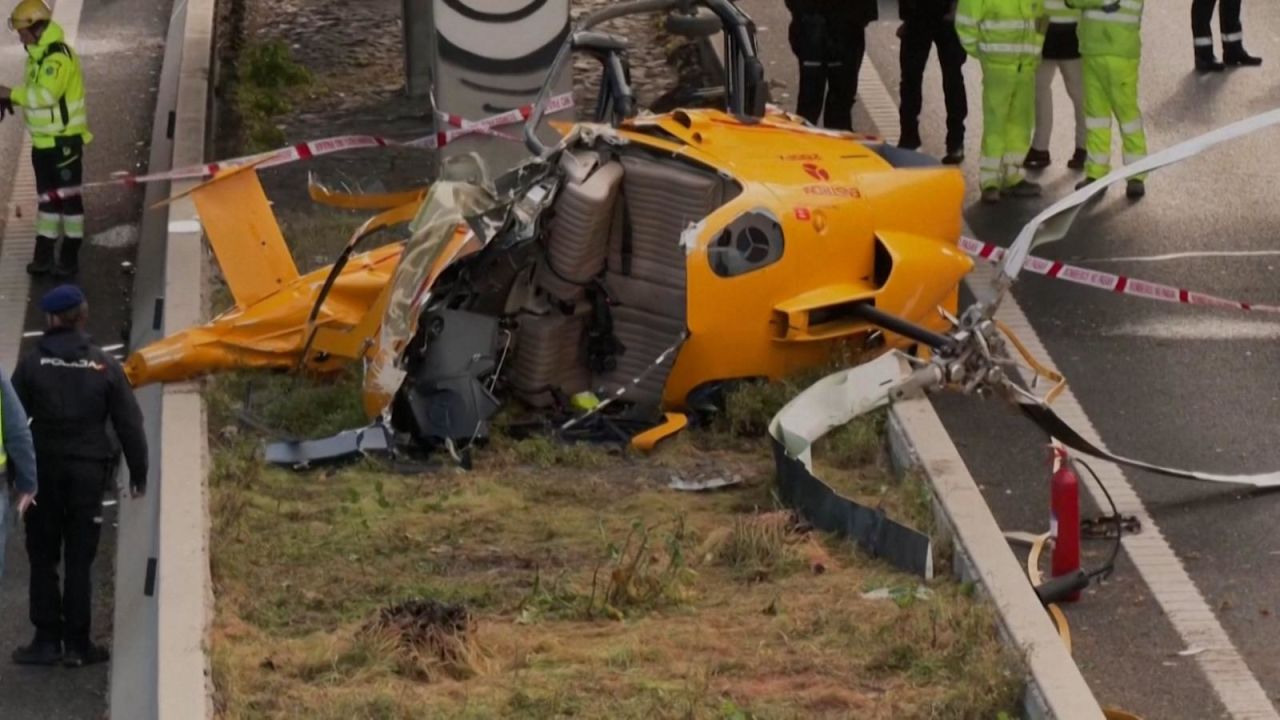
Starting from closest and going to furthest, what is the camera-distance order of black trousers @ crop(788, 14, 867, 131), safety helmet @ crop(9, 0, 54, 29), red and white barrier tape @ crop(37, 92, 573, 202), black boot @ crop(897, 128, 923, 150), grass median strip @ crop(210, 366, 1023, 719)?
1. grass median strip @ crop(210, 366, 1023, 719)
2. red and white barrier tape @ crop(37, 92, 573, 202)
3. safety helmet @ crop(9, 0, 54, 29)
4. black trousers @ crop(788, 14, 867, 131)
5. black boot @ crop(897, 128, 923, 150)

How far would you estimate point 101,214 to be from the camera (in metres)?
15.8

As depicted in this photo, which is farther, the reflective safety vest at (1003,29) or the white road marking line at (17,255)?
the reflective safety vest at (1003,29)

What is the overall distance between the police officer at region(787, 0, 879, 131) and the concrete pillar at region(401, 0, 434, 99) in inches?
128

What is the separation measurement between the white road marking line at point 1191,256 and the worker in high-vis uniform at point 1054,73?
5.06 ft

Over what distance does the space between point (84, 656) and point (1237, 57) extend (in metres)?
10.6

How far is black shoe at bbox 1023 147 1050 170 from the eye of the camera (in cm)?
1535

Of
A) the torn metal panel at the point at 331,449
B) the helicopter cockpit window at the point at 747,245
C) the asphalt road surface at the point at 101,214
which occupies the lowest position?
the asphalt road surface at the point at 101,214

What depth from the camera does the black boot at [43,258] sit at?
1448 cm

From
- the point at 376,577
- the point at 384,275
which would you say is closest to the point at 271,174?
the point at 384,275

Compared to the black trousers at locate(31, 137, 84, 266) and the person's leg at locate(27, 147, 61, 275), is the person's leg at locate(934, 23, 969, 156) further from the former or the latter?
the person's leg at locate(27, 147, 61, 275)

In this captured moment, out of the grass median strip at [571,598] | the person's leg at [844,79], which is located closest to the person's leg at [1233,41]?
the person's leg at [844,79]

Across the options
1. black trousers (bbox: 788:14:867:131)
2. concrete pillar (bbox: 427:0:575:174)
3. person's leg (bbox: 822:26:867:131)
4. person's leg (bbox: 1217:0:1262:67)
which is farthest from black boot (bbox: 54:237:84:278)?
person's leg (bbox: 1217:0:1262:67)

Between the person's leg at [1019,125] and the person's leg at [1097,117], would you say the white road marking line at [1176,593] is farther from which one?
the person's leg at [1019,125]

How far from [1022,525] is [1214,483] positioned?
947 millimetres
